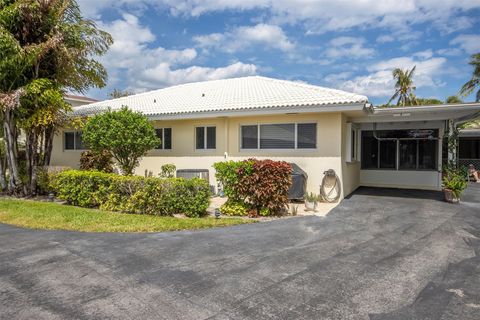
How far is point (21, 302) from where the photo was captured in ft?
12.4

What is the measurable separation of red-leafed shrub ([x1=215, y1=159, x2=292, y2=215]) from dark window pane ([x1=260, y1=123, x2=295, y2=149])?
3078 millimetres

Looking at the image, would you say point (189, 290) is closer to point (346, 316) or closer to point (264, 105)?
point (346, 316)

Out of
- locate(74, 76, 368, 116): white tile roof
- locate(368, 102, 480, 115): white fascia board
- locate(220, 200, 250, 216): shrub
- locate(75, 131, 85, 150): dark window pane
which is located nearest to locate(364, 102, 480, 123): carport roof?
locate(368, 102, 480, 115): white fascia board

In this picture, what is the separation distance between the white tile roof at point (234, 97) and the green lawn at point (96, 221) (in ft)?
17.3

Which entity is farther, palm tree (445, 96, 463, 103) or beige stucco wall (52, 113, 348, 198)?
palm tree (445, 96, 463, 103)

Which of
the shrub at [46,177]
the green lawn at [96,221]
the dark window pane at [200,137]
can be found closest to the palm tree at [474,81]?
the dark window pane at [200,137]

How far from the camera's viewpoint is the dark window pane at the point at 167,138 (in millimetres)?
14281

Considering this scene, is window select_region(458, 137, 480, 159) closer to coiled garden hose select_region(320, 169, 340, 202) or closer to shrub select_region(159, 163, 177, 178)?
coiled garden hose select_region(320, 169, 340, 202)

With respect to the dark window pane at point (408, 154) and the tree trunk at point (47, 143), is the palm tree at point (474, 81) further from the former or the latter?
the tree trunk at point (47, 143)

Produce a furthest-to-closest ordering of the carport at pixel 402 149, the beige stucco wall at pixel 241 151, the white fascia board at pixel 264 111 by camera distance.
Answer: the carport at pixel 402 149 < the beige stucco wall at pixel 241 151 < the white fascia board at pixel 264 111

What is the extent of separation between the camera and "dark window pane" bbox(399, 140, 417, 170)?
14586mm

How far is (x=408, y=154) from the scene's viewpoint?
14.7 m

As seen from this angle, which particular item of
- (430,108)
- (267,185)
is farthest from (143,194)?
(430,108)

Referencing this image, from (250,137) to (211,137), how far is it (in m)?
1.79
